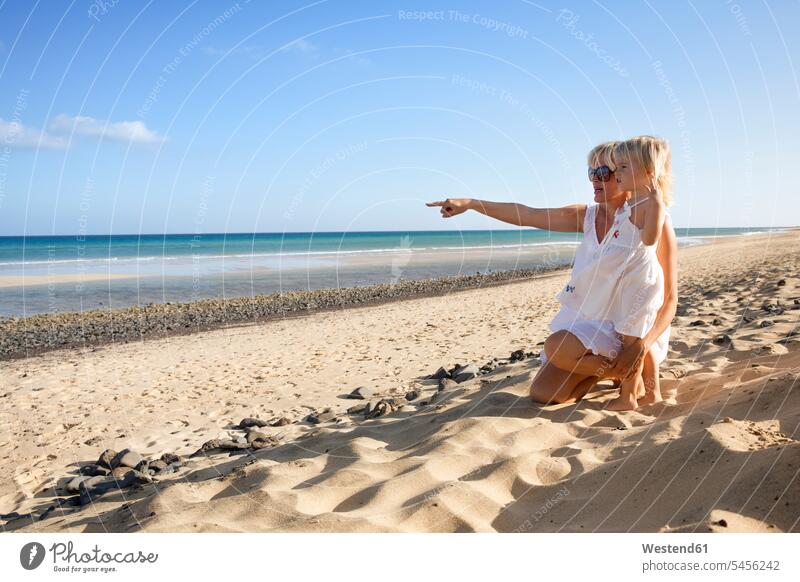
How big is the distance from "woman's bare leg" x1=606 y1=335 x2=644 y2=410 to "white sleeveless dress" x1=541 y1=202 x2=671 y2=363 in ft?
0.57

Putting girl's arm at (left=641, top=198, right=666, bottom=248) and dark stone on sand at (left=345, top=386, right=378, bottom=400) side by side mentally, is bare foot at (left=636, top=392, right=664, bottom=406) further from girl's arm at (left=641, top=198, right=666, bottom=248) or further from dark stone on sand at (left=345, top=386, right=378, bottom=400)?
dark stone on sand at (left=345, top=386, right=378, bottom=400)

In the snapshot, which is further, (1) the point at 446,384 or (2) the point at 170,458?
(1) the point at 446,384

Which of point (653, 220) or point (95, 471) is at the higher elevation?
point (653, 220)

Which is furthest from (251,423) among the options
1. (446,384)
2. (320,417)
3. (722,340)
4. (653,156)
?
(722,340)

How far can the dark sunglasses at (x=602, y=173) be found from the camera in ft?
16.2

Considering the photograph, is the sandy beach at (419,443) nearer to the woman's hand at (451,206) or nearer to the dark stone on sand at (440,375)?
the dark stone on sand at (440,375)

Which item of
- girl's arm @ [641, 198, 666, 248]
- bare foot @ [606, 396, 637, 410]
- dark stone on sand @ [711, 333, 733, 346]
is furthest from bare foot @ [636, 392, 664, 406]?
dark stone on sand @ [711, 333, 733, 346]

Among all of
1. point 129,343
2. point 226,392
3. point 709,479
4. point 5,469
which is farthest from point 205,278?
point 709,479

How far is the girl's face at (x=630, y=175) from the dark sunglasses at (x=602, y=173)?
0.09 metres

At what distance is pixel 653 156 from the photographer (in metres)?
4.64

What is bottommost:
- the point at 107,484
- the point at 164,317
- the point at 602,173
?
the point at 164,317

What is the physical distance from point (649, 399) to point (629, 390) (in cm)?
21

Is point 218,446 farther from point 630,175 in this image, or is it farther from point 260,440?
point 630,175

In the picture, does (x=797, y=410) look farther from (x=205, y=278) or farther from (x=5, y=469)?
(x=205, y=278)
